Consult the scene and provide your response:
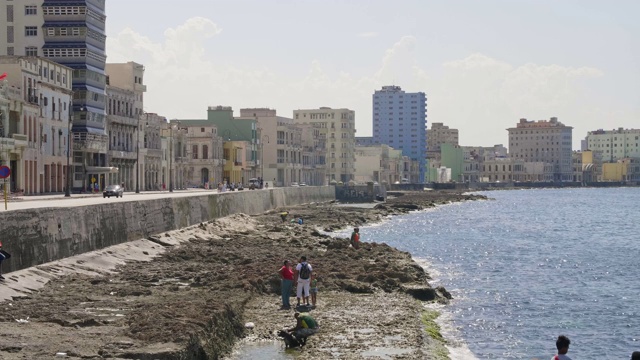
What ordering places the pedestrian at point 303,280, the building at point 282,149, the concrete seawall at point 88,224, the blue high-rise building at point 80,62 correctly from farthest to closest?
the building at point 282,149, the blue high-rise building at point 80,62, the concrete seawall at point 88,224, the pedestrian at point 303,280

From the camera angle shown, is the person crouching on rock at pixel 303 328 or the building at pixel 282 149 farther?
the building at pixel 282 149

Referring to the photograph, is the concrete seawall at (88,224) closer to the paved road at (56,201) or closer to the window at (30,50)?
the paved road at (56,201)

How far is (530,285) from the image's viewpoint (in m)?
49.2

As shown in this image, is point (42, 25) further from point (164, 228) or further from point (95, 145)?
point (164, 228)

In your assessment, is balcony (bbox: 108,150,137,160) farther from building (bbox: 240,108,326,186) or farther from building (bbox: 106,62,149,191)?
building (bbox: 240,108,326,186)

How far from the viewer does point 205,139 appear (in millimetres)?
126500

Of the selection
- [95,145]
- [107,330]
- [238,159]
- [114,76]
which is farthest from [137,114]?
[107,330]

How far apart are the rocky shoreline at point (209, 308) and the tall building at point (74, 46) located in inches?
1550

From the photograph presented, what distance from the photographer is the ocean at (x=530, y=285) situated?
109 feet

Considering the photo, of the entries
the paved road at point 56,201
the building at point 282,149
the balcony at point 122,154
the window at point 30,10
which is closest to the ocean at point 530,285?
the paved road at point 56,201

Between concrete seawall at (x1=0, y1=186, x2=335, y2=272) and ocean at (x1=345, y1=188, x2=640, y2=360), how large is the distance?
1409cm

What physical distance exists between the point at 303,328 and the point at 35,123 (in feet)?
163

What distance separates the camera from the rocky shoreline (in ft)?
78.1

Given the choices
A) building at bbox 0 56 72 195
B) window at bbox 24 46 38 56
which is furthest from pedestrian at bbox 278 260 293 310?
window at bbox 24 46 38 56
